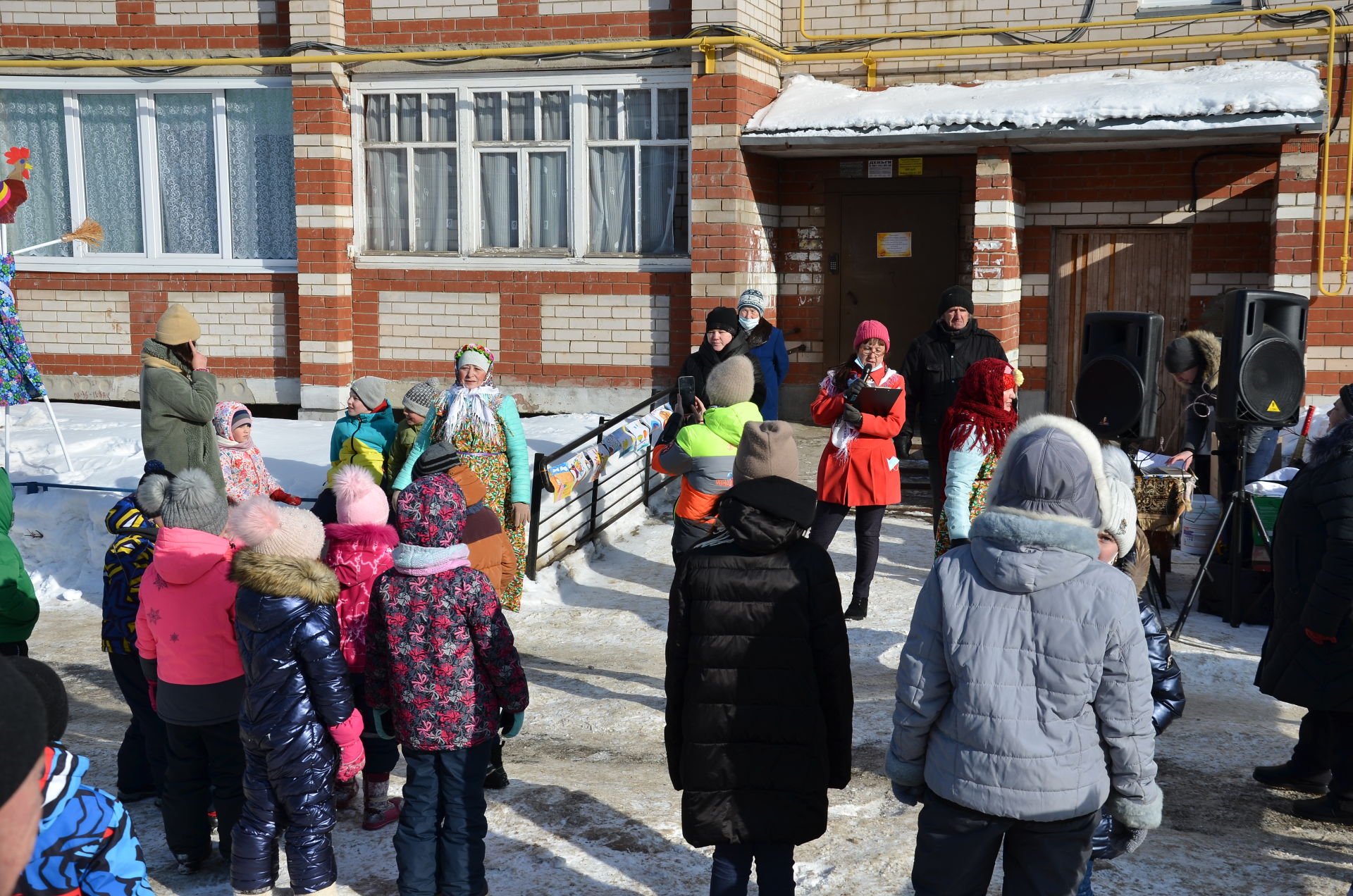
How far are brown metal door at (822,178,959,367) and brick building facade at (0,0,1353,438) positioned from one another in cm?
3

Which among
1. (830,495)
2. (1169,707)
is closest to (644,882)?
(1169,707)

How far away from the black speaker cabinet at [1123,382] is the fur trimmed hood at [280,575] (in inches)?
142

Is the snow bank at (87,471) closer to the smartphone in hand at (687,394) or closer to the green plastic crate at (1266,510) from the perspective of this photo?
the smartphone in hand at (687,394)

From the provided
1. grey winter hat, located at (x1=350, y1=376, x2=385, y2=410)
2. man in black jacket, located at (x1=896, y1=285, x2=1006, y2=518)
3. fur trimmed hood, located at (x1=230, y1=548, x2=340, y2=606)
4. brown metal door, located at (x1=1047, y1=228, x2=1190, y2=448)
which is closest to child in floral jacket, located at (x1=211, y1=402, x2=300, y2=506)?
grey winter hat, located at (x1=350, y1=376, x2=385, y2=410)

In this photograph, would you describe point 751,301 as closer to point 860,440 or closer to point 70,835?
point 860,440

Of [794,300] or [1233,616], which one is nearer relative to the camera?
[1233,616]

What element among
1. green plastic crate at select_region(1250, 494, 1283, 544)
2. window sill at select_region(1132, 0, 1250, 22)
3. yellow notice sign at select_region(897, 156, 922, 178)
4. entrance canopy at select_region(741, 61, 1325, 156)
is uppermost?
window sill at select_region(1132, 0, 1250, 22)

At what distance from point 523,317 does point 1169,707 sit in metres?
8.87

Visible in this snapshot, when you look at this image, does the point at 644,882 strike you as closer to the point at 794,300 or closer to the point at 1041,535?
the point at 1041,535

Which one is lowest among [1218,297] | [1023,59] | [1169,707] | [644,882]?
[644,882]

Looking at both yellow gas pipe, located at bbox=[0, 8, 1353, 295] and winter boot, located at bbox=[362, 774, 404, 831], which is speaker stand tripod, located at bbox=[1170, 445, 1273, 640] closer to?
yellow gas pipe, located at bbox=[0, 8, 1353, 295]

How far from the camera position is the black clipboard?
6367 mm

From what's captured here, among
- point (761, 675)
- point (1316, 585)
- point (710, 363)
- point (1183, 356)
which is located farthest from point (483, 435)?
point (1183, 356)

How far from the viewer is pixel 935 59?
11102 mm
